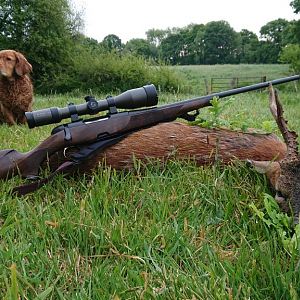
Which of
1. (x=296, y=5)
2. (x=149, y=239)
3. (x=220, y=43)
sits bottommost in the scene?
(x=220, y=43)

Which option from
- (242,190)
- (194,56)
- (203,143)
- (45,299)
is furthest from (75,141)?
(194,56)

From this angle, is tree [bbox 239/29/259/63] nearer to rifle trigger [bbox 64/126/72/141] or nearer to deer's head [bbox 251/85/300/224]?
rifle trigger [bbox 64/126/72/141]

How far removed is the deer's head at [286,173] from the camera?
2166 millimetres

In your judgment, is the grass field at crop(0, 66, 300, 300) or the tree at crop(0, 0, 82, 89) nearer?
the grass field at crop(0, 66, 300, 300)

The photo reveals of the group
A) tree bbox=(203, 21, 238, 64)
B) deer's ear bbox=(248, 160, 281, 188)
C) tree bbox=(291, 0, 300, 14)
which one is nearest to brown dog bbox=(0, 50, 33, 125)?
deer's ear bbox=(248, 160, 281, 188)

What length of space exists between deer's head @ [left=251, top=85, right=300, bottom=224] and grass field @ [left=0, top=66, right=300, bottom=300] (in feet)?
0.31

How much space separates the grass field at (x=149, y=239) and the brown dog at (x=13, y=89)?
15.1 feet

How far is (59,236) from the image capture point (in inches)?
87.6

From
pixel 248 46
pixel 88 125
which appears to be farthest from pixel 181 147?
pixel 248 46

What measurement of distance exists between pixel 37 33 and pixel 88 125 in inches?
1278

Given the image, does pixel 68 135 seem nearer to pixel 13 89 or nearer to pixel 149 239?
pixel 149 239

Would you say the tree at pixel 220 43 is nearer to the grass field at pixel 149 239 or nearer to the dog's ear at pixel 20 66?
the dog's ear at pixel 20 66

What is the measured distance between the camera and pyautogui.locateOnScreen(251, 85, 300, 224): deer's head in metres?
2.17

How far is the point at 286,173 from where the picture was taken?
7.50 feet
